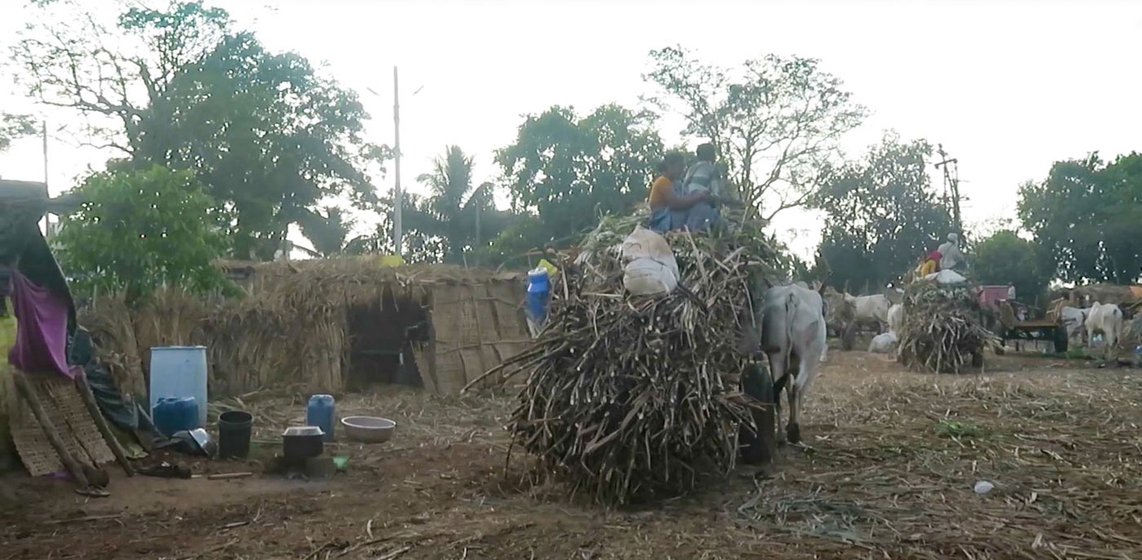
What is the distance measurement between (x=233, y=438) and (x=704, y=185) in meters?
4.35

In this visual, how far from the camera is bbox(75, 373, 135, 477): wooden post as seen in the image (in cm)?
682

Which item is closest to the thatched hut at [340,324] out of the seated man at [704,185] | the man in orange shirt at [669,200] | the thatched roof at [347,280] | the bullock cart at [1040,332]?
the thatched roof at [347,280]

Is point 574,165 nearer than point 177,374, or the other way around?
point 177,374

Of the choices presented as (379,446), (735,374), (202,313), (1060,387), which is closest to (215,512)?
(379,446)

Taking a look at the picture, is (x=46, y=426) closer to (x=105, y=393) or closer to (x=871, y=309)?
(x=105, y=393)

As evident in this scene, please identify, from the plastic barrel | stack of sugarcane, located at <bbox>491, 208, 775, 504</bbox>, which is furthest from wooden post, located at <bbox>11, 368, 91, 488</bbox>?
stack of sugarcane, located at <bbox>491, 208, 775, 504</bbox>

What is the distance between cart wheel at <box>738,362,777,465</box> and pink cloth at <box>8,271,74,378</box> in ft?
16.7

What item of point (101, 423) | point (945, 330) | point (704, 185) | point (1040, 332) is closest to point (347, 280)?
point (101, 423)

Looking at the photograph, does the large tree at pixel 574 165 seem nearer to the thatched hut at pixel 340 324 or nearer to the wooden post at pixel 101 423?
the thatched hut at pixel 340 324

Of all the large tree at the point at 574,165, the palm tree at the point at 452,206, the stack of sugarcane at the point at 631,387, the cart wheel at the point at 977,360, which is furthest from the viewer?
the palm tree at the point at 452,206

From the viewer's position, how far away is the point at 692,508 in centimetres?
548

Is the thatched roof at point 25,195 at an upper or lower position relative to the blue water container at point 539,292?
upper

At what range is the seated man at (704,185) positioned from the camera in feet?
22.5

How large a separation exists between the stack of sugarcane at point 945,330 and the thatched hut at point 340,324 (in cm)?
635
